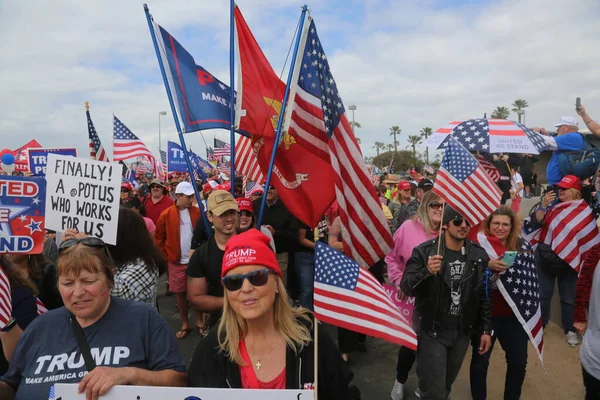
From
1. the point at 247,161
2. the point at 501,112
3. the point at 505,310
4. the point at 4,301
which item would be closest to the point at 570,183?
the point at 505,310

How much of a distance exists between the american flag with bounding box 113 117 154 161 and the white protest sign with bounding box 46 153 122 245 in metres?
7.32

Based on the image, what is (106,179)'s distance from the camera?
119 inches

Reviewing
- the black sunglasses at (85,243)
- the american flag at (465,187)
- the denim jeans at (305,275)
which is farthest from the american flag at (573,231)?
the black sunglasses at (85,243)

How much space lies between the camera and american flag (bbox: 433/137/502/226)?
3236mm

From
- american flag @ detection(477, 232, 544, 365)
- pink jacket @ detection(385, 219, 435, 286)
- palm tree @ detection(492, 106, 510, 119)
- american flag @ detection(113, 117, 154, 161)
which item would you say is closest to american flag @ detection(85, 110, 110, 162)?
american flag @ detection(113, 117, 154, 161)

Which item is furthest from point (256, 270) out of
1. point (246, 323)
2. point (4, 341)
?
point (4, 341)

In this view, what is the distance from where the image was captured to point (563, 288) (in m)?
5.34

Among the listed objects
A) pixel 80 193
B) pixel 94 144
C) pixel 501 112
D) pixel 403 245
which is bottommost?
pixel 403 245

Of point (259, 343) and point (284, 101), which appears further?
point (284, 101)

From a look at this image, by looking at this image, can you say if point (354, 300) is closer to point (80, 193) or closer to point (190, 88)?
point (80, 193)

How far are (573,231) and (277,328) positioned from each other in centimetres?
454

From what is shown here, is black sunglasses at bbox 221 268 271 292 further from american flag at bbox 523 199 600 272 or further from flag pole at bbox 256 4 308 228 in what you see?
american flag at bbox 523 199 600 272

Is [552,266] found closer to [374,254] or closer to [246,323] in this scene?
[374,254]

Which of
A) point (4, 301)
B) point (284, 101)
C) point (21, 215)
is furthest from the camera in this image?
point (284, 101)
